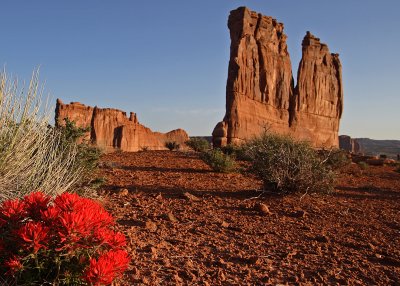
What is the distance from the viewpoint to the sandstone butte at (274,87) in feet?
105

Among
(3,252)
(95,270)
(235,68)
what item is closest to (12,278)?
(3,252)

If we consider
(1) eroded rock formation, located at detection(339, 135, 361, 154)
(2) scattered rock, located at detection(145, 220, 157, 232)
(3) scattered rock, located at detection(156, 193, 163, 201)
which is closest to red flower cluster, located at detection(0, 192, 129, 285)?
(2) scattered rock, located at detection(145, 220, 157, 232)

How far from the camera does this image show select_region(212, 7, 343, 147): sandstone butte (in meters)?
31.9

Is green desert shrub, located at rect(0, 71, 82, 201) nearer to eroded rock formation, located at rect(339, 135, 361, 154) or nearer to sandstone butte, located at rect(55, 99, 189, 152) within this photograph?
sandstone butte, located at rect(55, 99, 189, 152)

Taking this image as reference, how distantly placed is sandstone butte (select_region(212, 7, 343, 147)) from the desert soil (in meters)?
19.5

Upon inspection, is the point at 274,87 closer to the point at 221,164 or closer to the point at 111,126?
the point at 111,126

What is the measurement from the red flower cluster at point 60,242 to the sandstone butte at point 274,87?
79.9 ft

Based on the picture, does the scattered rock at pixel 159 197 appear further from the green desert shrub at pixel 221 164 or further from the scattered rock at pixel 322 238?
the green desert shrub at pixel 221 164

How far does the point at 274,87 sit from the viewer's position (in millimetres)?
37344

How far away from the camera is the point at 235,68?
1266 inches

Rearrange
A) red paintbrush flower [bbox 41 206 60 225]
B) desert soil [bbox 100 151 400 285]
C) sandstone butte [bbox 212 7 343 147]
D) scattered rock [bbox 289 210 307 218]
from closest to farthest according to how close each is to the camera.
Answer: red paintbrush flower [bbox 41 206 60 225]
desert soil [bbox 100 151 400 285]
scattered rock [bbox 289 210 307 218]
sandstone butte [bbox 212 7 343 147]

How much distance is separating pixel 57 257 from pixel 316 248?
3183 mm

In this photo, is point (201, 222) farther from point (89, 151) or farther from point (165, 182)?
point (165, 182)

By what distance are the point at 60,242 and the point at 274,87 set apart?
3679 centimetres
